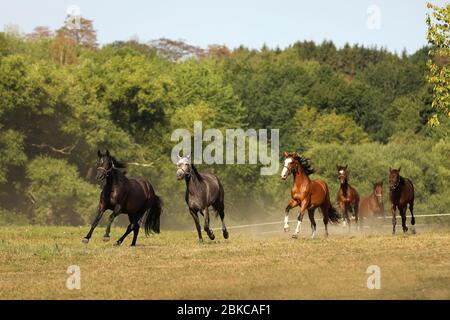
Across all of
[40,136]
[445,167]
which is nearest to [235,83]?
[445,167]

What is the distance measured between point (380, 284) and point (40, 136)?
65395 millimetres

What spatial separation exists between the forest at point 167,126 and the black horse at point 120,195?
64.1 ft

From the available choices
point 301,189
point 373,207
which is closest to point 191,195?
point 301,189

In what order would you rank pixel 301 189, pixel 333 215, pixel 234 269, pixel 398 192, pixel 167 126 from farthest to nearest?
pixel 167 126 < pixel 333 215 < pixel 398 192 < pixel 301 189 < pixel 234 269

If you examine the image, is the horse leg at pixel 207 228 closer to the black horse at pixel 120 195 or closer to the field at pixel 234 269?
the field at pixel 234 269

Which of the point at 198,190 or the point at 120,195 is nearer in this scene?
the point at 120,195

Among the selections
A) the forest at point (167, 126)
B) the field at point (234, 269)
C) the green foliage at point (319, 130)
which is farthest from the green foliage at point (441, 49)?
the green foliage at point (319, 130)

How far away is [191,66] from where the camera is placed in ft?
415

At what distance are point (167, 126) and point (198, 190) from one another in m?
65.5

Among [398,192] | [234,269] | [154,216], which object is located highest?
[398,192]

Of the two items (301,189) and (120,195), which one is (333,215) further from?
(120,195)

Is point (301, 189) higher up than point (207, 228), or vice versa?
point (301, 189)

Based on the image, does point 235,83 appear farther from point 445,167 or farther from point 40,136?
point 40,136

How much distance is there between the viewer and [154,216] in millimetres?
31438
